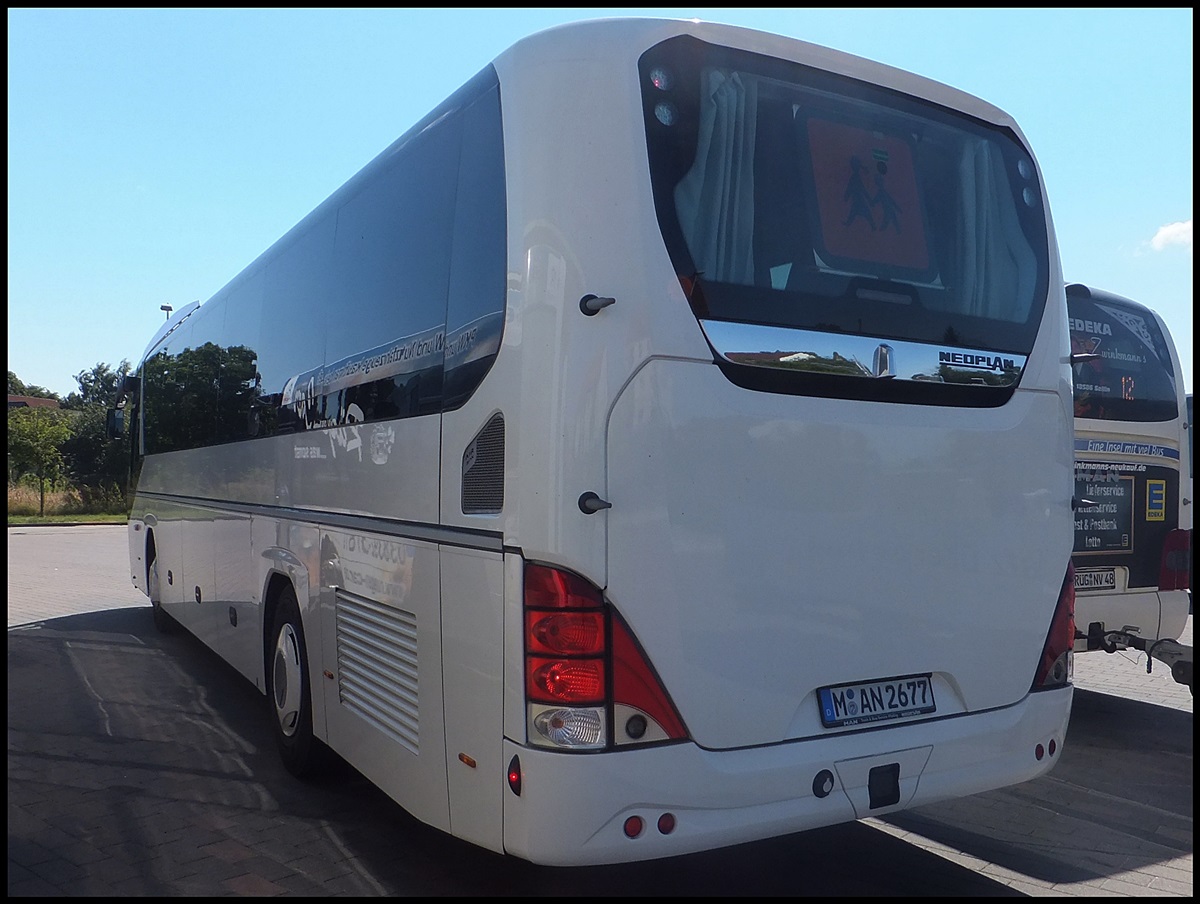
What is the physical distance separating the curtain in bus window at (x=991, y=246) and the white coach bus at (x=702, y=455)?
15mm

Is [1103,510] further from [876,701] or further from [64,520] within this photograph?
[64,520]

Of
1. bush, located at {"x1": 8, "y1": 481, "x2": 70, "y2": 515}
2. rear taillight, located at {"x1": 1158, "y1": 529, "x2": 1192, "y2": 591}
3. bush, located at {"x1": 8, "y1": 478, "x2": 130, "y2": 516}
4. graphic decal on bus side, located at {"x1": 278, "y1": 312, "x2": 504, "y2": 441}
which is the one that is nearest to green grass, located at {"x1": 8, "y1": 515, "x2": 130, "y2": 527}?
bush, located at {"x1": 8, "y1": 478, "x2": 130, "y2": 516}

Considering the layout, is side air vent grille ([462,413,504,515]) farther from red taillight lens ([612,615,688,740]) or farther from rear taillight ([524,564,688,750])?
red taillight lens ([612,615,688,740])

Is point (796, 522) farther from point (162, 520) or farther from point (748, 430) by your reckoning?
point (162, 520)

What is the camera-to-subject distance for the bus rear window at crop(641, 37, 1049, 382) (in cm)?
367

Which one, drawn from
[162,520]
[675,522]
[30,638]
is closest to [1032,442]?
[675,522]

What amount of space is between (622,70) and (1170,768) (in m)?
5.47

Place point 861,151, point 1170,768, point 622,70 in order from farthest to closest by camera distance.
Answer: point 1170,768 → point 861,151 → point 622,70

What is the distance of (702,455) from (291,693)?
3.47m

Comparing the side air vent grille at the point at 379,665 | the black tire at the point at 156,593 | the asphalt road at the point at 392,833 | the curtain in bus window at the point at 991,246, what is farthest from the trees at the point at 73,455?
the curtain in bus window at the point at 991,246

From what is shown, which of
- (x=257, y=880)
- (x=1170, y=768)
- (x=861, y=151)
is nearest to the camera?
(x=861, y=151)

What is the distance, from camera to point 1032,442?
172 inches

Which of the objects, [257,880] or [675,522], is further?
[257,880]

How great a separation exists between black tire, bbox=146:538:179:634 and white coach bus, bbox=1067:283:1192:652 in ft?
29.4
